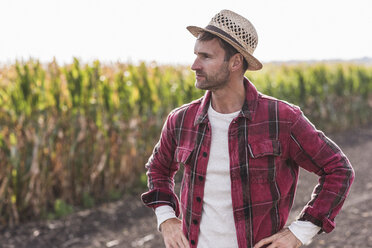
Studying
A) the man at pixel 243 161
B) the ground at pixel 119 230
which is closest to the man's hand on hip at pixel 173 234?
the man at pixel 243 161

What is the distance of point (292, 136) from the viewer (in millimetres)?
1842

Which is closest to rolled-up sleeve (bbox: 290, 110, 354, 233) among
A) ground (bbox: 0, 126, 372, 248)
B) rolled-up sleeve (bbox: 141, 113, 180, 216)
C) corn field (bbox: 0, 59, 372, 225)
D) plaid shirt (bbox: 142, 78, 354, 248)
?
plaid shirt (bbox: 142, 78, 354, 248)

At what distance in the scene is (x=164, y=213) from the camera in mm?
2041

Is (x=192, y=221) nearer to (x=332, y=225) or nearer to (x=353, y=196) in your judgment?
(x=332, y=225)

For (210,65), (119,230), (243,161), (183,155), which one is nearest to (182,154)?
(183,155)

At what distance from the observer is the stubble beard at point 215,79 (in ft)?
6.13

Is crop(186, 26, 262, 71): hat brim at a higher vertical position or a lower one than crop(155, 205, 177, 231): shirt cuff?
higher

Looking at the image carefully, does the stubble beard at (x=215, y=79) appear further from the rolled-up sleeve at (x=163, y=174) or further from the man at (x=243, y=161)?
the rolled-up sleeve at (x=163, y=174)

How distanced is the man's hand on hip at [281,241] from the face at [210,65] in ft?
2.14

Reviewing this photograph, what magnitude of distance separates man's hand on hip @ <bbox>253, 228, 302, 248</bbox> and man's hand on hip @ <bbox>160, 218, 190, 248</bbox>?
32cm

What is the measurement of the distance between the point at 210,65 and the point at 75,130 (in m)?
4.03

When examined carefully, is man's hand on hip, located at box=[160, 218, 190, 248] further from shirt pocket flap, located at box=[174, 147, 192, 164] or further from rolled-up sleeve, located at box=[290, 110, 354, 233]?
rolled-up sleeve, located at box=[290, 110, 354, 233]

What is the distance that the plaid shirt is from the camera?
5.97 feet

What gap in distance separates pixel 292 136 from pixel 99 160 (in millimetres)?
4427
